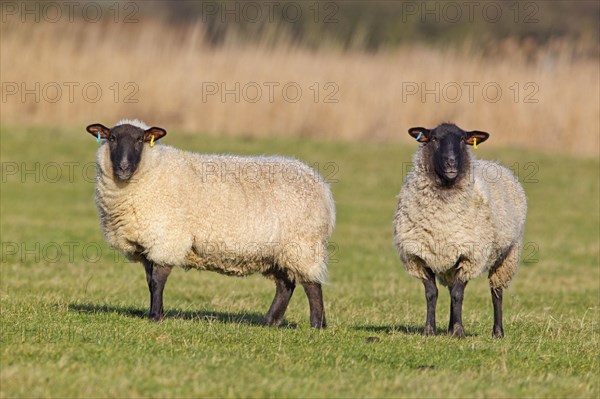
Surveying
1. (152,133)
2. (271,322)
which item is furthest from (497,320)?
(152,133)

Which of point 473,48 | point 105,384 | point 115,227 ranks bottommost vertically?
point 105,384

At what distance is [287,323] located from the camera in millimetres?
11289

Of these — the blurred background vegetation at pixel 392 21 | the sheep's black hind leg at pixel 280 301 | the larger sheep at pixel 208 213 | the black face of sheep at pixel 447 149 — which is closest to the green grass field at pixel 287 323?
the sheep's black hind leg at pixel 280 301

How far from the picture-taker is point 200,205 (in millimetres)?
10391

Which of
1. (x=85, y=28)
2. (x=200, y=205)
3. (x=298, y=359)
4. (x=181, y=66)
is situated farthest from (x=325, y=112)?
(x=298, y=359)

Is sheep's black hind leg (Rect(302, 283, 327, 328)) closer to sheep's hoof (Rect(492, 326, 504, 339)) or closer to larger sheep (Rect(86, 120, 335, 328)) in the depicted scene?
larger sheep (Rect(86, 120, 335, 328))

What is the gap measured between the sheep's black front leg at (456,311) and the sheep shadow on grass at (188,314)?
5.27 feet

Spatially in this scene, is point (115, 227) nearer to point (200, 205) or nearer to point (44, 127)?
point (200, 205)

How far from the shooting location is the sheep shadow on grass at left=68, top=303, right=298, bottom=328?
1065cm

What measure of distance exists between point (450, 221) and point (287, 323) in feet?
7.04

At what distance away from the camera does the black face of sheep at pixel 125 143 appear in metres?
10.3

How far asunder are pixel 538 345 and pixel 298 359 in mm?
2369

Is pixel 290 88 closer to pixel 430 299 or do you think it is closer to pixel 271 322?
pixel 271 322

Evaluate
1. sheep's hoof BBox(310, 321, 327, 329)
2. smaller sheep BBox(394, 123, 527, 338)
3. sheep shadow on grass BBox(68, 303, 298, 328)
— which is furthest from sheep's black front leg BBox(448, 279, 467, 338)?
sheep shadow on grass BBox(68, 303, 298, 328)
